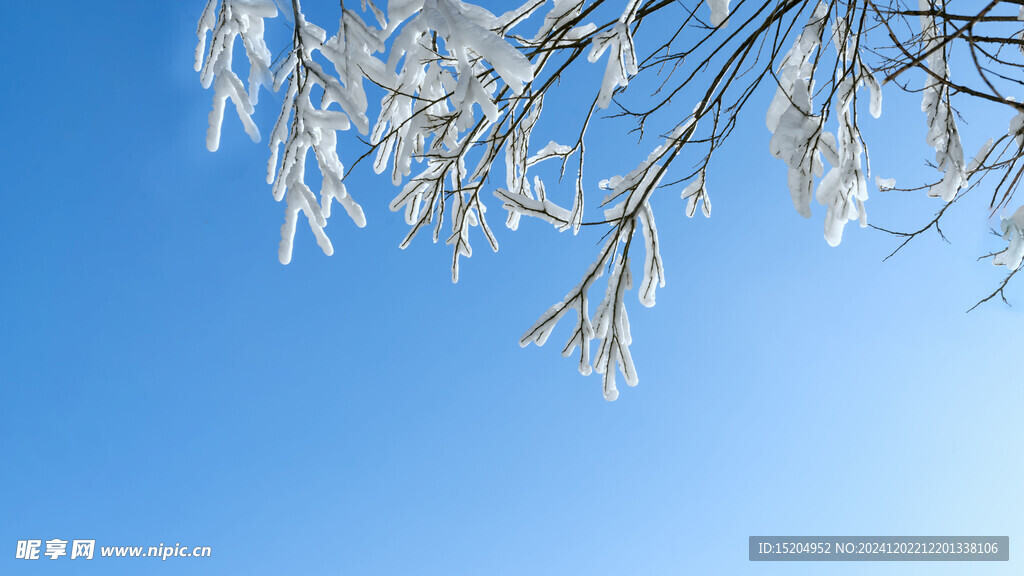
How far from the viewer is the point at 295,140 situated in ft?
6.45

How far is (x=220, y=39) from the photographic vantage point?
80.3 inches

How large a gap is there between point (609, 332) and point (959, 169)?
1.30 m

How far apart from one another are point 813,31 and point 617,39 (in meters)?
0.95

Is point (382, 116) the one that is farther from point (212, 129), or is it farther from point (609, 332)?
point (609, 332)

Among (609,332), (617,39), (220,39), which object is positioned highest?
(220,39)

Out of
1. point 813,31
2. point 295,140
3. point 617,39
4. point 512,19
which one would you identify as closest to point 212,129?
point 295,140

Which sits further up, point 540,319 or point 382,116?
point 382,116

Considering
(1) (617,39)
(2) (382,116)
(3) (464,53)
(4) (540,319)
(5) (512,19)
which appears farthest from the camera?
(2) (382,116)

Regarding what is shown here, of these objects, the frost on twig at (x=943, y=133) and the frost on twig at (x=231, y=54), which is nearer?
the frost on twig at (x=231, y=54)

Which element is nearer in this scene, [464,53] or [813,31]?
[464,53]

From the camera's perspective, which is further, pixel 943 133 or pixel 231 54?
A: pixel 943 133

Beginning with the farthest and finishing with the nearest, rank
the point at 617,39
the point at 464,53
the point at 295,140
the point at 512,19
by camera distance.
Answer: the point at 512,19, the point at 295,140, the point at 617,39, the point at 464,53

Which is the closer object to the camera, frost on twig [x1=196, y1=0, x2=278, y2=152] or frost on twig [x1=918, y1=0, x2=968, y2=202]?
frost on twig [x1=196, y1=0, x2=278, y2=152]

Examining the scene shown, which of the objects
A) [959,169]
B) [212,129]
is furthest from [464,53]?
[959,169]
